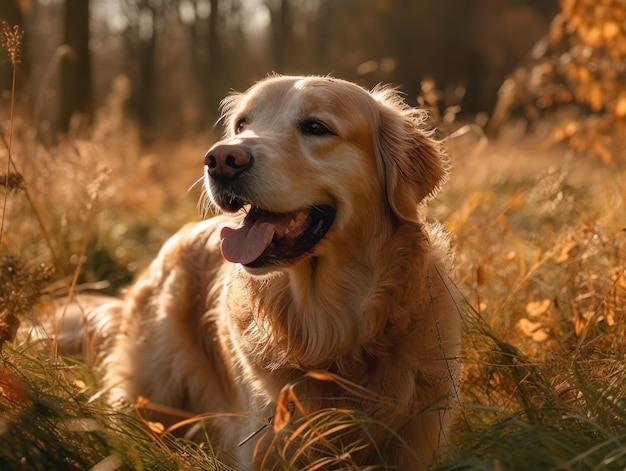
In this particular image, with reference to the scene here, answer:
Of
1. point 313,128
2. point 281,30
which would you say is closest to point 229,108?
point 313,128

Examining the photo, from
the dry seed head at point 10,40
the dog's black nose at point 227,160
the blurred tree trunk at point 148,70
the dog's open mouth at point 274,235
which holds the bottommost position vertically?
the blurred tree trunk at point 148,70

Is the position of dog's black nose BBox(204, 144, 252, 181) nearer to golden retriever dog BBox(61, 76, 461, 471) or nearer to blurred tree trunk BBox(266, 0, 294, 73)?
Answer: golden retriever dog BBox(61, 76, 461, 471)

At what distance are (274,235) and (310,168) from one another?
262 millimetres

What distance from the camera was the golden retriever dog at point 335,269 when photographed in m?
2.46

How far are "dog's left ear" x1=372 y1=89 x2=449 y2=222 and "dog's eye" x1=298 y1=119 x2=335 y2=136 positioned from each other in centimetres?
27

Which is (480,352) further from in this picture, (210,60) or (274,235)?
(210,60)

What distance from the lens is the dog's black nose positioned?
2402 mm

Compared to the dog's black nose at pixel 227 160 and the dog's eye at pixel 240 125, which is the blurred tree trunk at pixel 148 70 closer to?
the dog's eye at pixel 240 125

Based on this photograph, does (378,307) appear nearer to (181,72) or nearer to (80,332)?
(80,332)

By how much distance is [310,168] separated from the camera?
255 centimetres

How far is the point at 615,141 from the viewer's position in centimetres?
502

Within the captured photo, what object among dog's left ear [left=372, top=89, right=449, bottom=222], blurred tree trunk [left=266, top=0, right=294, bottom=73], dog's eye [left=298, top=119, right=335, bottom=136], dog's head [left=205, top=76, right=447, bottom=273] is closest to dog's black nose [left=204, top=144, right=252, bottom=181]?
dog's head [left=205, top=76, right=447, bottom=273]

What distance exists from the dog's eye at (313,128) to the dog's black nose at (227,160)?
310mm

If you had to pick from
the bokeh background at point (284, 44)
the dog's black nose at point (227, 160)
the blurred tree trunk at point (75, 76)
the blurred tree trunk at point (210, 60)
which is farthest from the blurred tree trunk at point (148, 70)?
the dog's black nose at point (227, 160)
